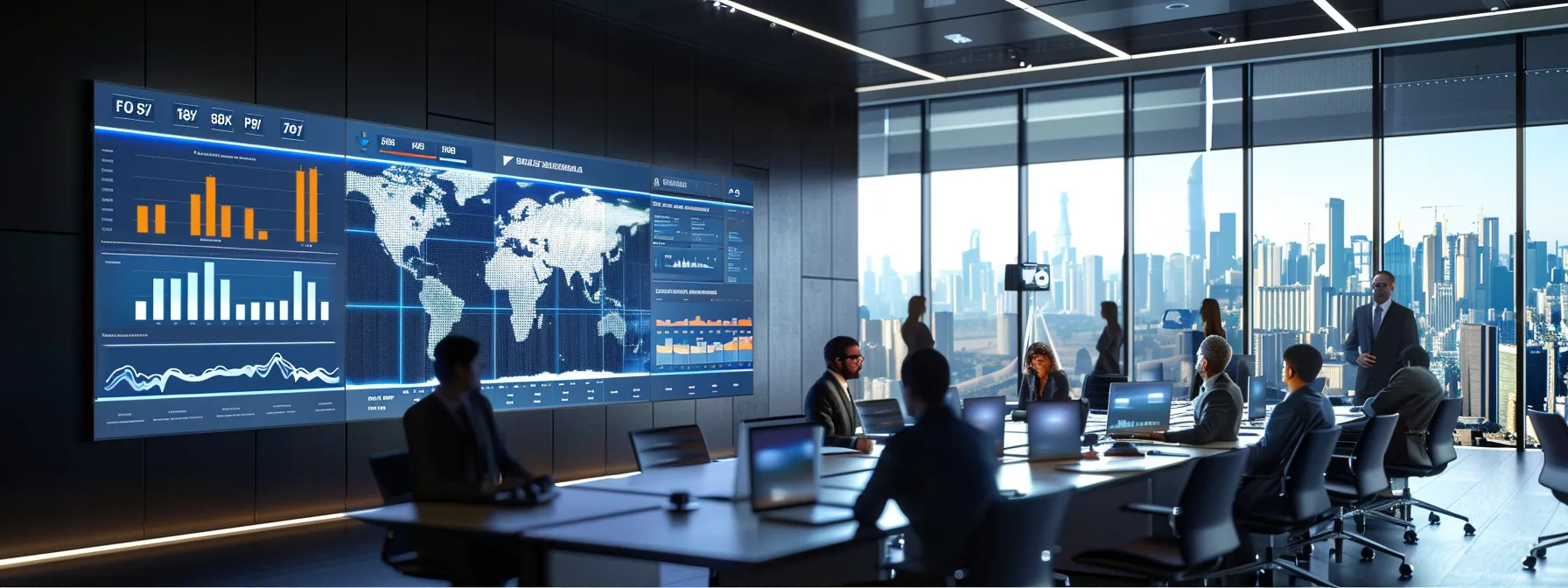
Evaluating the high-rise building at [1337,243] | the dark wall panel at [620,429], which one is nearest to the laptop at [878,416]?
the dark wall panel at [620,429]

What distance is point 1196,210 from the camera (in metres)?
12.9

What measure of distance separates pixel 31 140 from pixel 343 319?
7.21ft

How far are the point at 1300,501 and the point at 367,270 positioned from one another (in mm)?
6040

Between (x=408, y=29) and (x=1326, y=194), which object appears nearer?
(x=408, y=29)

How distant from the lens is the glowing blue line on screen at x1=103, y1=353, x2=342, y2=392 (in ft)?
23.3

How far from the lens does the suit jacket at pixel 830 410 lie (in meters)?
6.66

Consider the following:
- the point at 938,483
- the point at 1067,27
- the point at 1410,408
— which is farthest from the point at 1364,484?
the point at 1067,27

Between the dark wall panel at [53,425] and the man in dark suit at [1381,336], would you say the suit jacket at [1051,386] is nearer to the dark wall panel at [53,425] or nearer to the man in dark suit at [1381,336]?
the man in dark suit at [1381,336]

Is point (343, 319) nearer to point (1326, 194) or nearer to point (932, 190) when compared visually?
point (932, 190)

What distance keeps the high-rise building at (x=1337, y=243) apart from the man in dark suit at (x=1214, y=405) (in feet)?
20.0

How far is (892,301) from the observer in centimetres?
1458

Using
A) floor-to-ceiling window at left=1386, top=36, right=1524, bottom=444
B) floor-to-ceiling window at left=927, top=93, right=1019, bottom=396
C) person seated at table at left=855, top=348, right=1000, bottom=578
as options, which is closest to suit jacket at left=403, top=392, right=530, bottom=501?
person seated at table at left=855, top=348, right=1000, bottom=578

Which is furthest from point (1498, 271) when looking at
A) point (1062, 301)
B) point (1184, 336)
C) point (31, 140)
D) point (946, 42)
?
point (31, 140)

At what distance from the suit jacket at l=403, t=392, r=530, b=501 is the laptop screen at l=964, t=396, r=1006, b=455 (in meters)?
2.70
